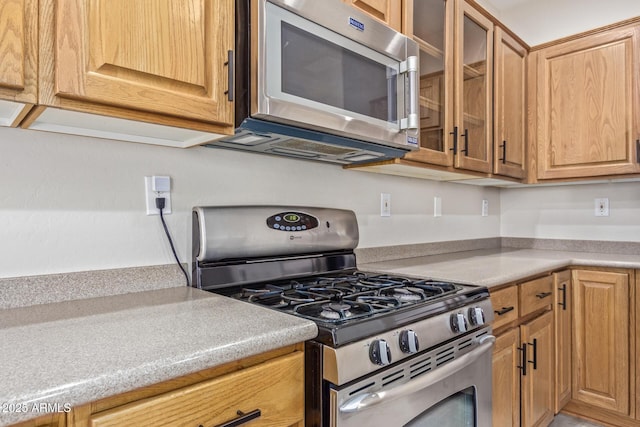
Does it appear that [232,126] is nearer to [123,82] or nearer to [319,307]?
[123,82]

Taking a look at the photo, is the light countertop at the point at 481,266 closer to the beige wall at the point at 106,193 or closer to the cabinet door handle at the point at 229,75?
the beige wall at the point at 106,193

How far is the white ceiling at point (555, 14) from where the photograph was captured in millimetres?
2508

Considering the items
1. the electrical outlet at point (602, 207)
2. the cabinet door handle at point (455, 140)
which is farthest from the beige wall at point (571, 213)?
the cabinet door handle at point (455, 140)

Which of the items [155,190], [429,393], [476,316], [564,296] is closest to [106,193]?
[155,190]

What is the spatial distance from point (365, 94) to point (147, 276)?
934 millimetres

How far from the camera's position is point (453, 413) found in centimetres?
122

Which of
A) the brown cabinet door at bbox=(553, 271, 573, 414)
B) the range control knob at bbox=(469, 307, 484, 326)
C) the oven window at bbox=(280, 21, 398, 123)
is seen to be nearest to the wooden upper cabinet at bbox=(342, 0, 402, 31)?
the oven window at bbox=(280, 21, 398, 123)

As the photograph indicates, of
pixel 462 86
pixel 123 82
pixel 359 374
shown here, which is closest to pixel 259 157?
pixel 123 82

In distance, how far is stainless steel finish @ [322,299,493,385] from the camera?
0.85m

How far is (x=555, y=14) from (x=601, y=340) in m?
2.11

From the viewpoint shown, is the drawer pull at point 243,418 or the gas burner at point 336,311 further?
the gas burner at point 336,311

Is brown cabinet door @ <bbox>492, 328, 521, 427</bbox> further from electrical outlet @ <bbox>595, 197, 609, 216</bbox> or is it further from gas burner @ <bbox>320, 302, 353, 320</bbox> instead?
electrical outlet @ <bbox>595, 197, 609, 216</bbox>

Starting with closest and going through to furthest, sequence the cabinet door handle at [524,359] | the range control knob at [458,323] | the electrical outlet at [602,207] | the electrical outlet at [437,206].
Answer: the range control knob at [458,323] < the cabinet door handle at [524,359] < the electrical outlet at [437,206] < the electrical outlet at [602,207]

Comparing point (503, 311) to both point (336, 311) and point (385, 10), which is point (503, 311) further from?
point (385, 10)
